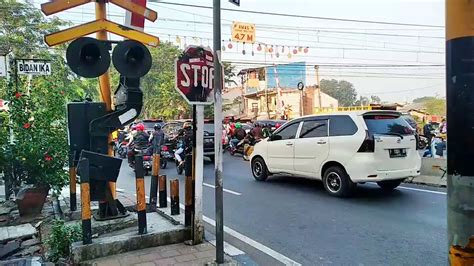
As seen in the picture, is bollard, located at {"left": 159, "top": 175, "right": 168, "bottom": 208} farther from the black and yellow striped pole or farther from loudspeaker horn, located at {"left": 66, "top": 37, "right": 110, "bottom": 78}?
the black and yellow striped pole

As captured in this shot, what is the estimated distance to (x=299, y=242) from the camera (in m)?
5.00

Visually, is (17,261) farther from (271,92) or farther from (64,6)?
(271,92)

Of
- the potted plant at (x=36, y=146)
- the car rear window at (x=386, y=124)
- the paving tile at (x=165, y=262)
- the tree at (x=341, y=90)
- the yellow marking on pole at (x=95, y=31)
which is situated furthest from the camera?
the tree at (x=341, y=90)

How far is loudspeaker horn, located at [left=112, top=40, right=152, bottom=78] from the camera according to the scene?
460cm

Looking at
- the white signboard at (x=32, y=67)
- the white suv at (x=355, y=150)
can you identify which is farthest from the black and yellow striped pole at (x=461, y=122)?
the white signboard at (x=32, y=67)

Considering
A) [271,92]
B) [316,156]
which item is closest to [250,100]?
[271,92]

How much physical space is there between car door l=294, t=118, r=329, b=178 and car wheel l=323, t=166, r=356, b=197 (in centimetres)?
30

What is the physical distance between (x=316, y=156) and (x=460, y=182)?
6.49m

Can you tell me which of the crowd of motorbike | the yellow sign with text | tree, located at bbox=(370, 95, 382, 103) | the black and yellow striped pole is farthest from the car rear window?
tree, located at bbox=(370, 95, 382, 103)

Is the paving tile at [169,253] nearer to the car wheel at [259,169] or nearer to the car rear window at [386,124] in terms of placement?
the car rear window at [386,124]

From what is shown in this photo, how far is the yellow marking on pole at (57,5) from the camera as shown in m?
4.73

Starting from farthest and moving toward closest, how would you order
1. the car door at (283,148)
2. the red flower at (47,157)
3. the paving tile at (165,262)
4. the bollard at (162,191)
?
the car door at (283,148)
the red flower at (47,157)
the bollard at (162,191)
the paving tile at (165,262)

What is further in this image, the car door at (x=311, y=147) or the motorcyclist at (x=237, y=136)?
the motorcyclist at (x=237, y=136)

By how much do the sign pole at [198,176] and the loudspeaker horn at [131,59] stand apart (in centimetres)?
104
